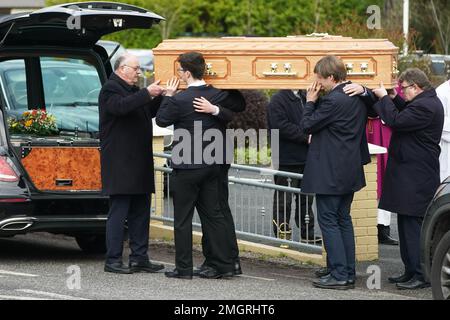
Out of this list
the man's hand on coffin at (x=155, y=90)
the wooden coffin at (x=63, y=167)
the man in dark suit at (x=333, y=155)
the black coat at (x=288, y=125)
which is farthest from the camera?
→ the black coat at (x=288, y=125)

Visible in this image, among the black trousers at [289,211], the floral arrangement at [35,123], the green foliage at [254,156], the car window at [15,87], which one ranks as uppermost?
the car window at [15,87]

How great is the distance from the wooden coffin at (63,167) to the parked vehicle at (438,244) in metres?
3.40

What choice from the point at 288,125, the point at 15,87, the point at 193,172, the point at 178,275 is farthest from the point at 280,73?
the point at 15,87

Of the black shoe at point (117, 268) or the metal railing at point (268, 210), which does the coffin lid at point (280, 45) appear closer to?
the metal railing at point (268, 210)

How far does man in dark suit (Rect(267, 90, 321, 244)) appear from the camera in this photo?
39.5ft

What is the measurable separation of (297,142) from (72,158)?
2.30 metres

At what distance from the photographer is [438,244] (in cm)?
921

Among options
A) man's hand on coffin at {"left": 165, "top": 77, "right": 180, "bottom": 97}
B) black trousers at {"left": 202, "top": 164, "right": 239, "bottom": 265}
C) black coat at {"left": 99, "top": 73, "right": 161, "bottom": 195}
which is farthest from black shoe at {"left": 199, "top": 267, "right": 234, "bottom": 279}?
man's hand on coffin at {"left": 165, "top": 77, "right": 180, "bottom": 97}

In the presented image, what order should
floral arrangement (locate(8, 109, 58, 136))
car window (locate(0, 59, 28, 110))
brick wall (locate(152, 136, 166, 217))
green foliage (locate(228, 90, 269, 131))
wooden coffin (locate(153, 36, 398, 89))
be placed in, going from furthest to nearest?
1. green foliage (locate(228, 90, 269, 131))
2. brick wall (locate(152, 136, 166, 217))
3. car window (locate(0, 59, 28, 110))
4. floral arrangement (locate(8, 109, 58, 136))
5. wooden coffin (locate(153, 36, 398, 89))

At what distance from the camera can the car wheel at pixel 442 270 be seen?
9055mm

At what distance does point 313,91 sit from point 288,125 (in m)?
2.05

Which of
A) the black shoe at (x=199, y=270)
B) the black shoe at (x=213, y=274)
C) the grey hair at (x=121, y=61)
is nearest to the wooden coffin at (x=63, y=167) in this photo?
the grey hair at (x=121, y=61)

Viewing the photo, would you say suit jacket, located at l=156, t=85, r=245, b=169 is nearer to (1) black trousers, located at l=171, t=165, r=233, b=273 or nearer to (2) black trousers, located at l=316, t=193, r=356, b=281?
(1) black trousers, located at l=171, t=165, r=233, b=273

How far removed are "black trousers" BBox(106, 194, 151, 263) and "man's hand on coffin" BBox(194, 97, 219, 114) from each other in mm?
1095
